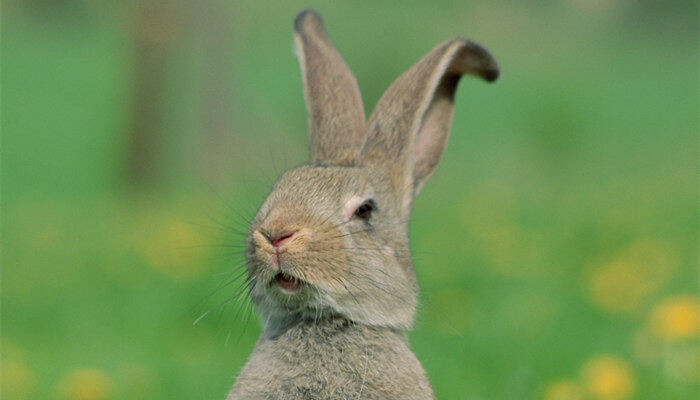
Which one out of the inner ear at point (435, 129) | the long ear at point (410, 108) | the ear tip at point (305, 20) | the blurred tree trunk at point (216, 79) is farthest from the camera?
the blurred tree trunk at point (216, 79)

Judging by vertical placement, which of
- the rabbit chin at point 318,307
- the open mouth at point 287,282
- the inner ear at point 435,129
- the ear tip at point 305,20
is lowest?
the rabbit chin at point 318,307

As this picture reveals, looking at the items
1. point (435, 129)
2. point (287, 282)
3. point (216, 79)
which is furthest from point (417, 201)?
point (287, 282)

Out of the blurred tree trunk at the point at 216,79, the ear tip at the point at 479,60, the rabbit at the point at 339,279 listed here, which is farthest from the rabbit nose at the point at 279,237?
the blurred tree trunk at the point at 216,79

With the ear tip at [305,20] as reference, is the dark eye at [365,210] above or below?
below

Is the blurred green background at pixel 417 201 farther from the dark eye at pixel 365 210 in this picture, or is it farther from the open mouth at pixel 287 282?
the dark eye at pixel 365 210

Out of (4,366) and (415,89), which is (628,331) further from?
(4,366)

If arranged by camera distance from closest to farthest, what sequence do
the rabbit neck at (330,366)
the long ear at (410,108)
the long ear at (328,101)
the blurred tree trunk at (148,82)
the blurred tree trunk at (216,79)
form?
the rabbit neck at (330,366)
the long ear at (410,108)
the long ear at (328,101)
the blurred tree trunk at (148,82)
the blurred tree trunk at (216,79)

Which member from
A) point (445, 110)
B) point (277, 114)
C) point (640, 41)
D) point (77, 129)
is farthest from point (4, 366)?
point (640, 41)

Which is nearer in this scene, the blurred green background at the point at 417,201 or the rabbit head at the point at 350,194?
the rabbit head at the point at 350,194

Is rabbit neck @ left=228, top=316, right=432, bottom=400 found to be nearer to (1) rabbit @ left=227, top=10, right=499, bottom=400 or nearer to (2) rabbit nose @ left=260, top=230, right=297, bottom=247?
(1) rabbit @ left=227, top=10, right=499, bottom=400

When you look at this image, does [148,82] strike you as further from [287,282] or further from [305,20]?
[287,282]
